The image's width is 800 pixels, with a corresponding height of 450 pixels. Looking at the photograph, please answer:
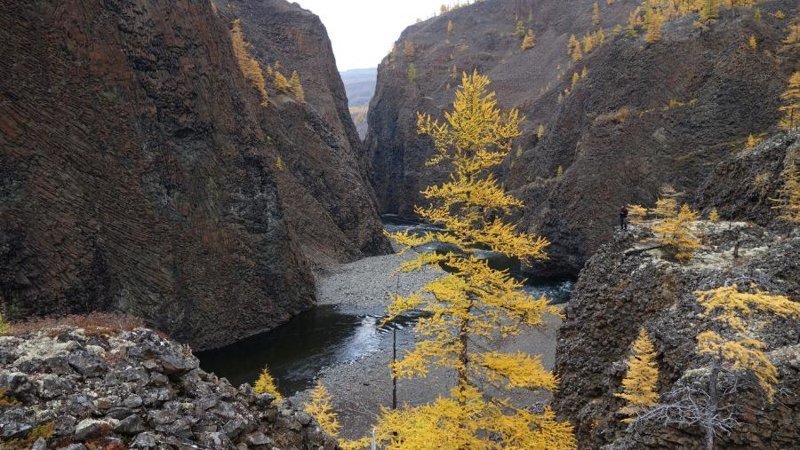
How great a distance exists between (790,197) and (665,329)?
10.7 meters

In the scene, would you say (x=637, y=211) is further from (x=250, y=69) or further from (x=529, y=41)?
(x=529, y=41)

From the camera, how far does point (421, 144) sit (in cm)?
11550

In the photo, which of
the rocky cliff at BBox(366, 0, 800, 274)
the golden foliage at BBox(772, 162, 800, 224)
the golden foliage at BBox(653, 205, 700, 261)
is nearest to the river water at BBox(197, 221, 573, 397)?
the rocky cliff at BBox(366, 0, 800, 274)

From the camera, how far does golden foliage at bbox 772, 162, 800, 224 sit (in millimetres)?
19938

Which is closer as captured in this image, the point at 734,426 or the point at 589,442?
the point at 734,426

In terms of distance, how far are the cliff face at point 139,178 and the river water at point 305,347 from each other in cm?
220

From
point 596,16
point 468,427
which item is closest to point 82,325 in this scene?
point 468,427

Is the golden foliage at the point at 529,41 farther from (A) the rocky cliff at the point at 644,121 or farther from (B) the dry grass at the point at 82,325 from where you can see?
(B) the dry grass at the point at 82,325

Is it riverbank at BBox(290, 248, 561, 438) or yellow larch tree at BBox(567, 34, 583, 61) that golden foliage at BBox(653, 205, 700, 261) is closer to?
riverbank at BBox(290, 248, 561, 438)

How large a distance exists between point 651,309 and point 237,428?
15860 millimetres

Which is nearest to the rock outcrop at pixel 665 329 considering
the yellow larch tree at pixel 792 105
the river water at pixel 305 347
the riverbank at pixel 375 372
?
the riverbank at pixel 375 372

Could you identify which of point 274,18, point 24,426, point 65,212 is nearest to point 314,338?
point 65,212

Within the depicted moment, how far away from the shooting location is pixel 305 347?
3975 centimetres

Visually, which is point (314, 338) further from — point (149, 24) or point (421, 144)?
point (421, 144)
